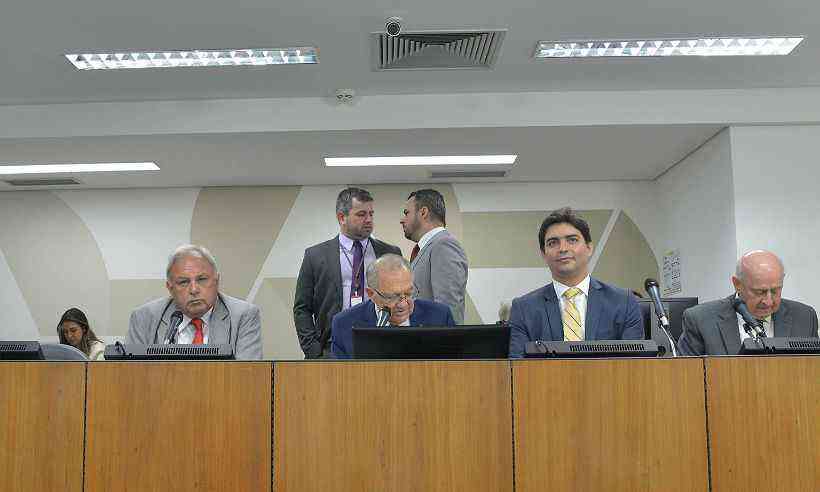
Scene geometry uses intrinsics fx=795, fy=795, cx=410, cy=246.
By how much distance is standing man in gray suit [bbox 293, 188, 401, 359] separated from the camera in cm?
446

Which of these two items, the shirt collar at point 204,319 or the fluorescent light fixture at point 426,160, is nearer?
the shirt collar at point 204,319

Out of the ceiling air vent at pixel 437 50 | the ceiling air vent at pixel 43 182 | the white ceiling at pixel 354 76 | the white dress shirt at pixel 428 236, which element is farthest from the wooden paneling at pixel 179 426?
the ceiling air vent at pixel 43 182

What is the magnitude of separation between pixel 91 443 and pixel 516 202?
5251mm

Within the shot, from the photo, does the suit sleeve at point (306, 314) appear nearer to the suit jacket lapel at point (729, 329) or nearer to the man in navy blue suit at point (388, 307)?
the man in navy blue suit at point (388, 307)

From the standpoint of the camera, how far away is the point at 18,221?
713cm

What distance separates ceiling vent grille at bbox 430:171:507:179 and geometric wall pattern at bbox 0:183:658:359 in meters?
0.25

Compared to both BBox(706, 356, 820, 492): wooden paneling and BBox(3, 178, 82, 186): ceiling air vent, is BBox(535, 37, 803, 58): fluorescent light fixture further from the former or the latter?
BBox(3, 178, 82, 186): ceiling air vent

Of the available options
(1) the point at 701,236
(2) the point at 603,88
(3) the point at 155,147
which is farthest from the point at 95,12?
(1) the point at 701,236

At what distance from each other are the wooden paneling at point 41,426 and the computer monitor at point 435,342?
2.64ft

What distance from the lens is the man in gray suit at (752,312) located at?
10.5ft

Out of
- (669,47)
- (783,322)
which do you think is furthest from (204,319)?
(669,47)

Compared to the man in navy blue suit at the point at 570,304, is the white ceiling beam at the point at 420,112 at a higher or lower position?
higher

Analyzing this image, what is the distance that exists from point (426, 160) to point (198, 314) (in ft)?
11.1

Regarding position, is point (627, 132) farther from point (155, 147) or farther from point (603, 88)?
point (155, 147)
